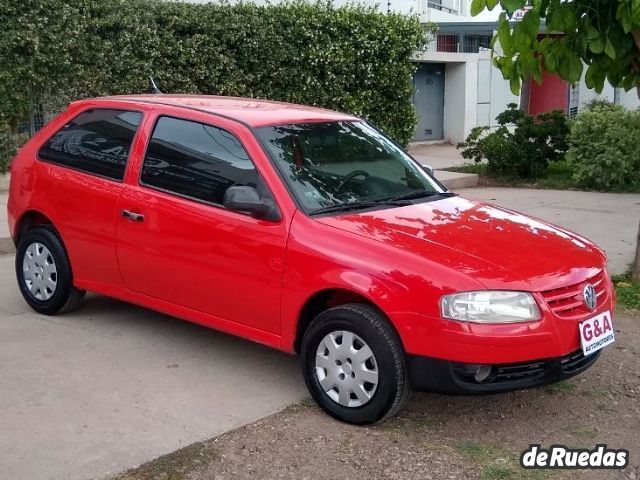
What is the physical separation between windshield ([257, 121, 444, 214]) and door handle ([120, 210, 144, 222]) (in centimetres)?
100

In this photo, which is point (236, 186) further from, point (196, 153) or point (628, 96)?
point (628, 96)

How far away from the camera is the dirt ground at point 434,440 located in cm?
397

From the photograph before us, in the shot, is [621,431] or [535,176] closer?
[621,431]

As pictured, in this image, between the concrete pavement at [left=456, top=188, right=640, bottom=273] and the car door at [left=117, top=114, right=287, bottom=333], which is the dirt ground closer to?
the car door at [left=117, top=114, right=287, bottom=333]

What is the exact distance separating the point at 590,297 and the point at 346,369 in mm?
1393

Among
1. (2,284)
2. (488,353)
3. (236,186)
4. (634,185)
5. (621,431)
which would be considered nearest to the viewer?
(488,353)

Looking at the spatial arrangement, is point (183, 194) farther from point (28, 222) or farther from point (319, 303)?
point (28, 222)

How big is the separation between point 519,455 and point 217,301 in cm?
202

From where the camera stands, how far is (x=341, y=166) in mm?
5320

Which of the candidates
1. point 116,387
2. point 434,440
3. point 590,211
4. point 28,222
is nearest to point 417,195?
point 434,440

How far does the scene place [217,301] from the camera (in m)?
5.09

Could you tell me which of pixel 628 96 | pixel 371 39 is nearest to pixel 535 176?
pixel 371 39

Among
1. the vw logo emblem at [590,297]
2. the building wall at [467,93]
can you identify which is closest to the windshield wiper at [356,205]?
the vw logo emblem at [590,297]

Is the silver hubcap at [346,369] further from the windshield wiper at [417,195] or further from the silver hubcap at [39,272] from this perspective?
the silver hubcap at [39,272]
